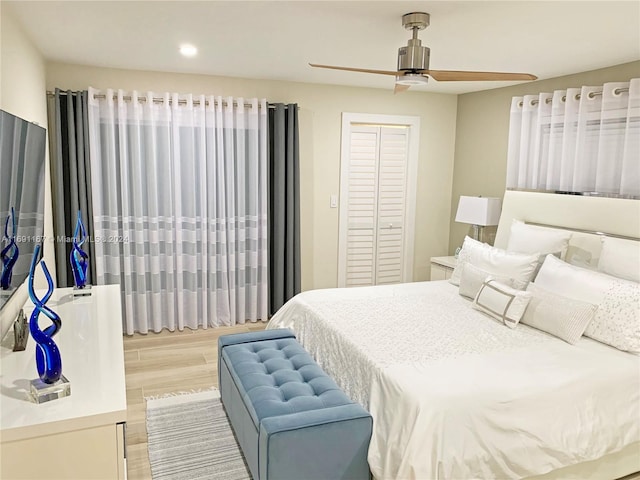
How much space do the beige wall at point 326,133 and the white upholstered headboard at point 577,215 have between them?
1.24 metres

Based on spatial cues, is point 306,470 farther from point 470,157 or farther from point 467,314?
point 470,157

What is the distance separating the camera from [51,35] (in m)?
3.20

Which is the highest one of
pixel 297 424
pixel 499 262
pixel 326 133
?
pixel 326 133

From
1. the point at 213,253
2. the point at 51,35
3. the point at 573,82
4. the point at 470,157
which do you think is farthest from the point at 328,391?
the point at 470,157

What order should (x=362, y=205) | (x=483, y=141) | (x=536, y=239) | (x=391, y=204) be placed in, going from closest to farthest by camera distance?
(x=536, y=239) < (x=483, y=141) < (x=362, y=205) < (x=391, y=204)

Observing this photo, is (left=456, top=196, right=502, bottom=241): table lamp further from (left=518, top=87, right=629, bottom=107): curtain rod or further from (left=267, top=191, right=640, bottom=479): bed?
(left=267, top=191, right=640, bottom=479): bed

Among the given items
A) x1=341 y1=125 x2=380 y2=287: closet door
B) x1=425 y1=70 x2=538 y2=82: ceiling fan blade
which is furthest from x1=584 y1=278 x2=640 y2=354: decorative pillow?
x1=341 y1=125 x2=380 y2=287: closet door

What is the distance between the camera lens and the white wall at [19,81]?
2529mm

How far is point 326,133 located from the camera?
5.06 meters

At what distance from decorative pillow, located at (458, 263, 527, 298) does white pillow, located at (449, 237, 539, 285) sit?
65mm

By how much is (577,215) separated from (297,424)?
9.07ft

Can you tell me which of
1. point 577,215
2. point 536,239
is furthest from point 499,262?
point 577,215

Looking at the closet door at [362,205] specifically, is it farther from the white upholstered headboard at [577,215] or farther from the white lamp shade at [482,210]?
the white upholstered headboard at [577,215]

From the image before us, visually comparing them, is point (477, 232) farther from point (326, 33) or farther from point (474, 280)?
point (326, 33)
